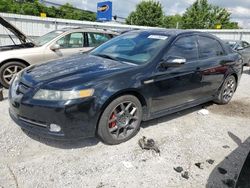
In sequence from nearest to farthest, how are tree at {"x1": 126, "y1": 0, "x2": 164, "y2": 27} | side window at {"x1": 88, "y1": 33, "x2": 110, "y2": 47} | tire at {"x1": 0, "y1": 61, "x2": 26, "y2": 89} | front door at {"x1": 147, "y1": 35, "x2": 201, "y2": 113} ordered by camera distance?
front door at {"x1": 147, "y1": 35, "x2": 201, "y2": 113}
tire at {"x1": 0, "y1": 61, "x2": 26, "y2": 89}
side window at {"x1": 88, "y1": 33, "x2": 110, "y2": 47}
tree at {"x1": 126, "y1": 0, "x2": 164, "y2": 27}

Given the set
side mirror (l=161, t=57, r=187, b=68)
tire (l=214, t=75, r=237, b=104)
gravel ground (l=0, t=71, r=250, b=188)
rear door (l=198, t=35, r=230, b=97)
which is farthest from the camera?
tire (l=214, t=75, r=237, b=104)

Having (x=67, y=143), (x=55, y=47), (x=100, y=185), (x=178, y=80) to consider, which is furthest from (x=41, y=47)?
(x=100, y=185)

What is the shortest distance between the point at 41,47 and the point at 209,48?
4.06m

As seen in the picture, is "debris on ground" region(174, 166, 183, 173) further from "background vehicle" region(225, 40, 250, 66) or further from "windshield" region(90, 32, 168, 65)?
"background vehicle" region(225, 40, 250, 66)

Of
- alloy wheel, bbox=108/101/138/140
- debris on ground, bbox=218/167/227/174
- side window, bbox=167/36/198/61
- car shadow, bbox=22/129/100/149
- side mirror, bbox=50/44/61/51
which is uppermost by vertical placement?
side window, bbox=167/36/198/61

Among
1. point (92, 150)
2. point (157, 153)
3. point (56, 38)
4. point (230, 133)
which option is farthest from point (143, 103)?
point (56, 38)

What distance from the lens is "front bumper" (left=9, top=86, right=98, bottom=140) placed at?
2.71m

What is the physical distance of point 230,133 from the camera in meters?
3.91

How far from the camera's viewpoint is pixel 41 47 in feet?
19.0

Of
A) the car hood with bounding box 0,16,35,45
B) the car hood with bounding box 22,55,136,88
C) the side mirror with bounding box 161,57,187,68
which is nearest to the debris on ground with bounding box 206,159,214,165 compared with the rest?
the side mirror with bounding box 161,57,187,68

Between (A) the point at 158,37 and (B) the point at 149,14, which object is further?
(B) the point at 149,14

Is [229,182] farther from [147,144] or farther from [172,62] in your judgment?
[172,62]

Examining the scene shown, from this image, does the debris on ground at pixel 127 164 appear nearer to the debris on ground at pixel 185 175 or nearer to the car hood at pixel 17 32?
the debris on ground at pixel 185 175

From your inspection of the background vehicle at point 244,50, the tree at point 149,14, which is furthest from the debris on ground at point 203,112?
the tree at point 149,14
